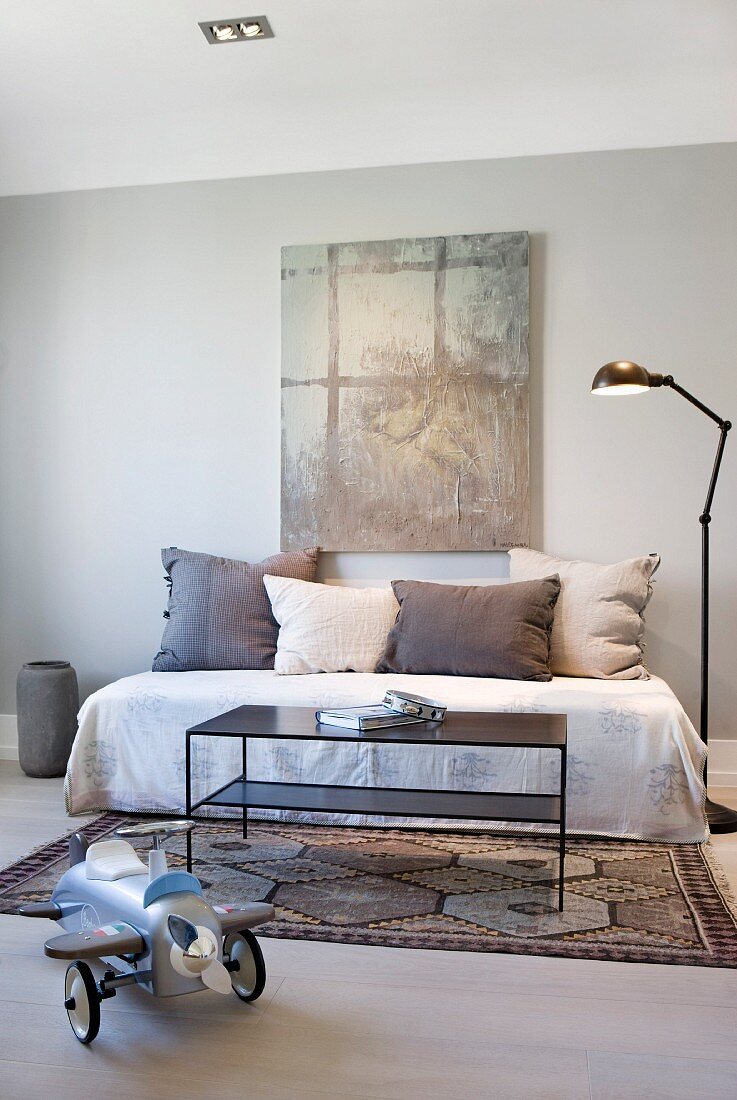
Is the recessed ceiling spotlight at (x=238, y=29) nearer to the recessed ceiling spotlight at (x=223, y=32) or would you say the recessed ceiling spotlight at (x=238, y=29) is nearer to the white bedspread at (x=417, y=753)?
the recessed ceiling spotlight at (x=223, y=32)

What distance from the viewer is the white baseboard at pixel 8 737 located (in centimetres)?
458

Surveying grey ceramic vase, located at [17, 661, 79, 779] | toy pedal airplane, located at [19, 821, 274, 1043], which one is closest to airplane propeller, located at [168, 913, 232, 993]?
toy pedal airplane, located at [19, 821, 274, 1043]

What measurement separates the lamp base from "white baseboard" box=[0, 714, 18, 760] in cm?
308

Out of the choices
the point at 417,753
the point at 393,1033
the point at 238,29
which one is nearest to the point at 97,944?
→ the point at 393,1033

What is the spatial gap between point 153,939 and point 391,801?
43.8 inches

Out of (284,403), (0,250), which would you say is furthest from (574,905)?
(0,250)

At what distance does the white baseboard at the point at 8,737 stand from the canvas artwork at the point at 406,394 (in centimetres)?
159

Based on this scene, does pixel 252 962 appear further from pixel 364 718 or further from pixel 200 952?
pixel 364 718

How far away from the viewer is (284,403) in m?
4.39

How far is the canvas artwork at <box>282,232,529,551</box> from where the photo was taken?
4203mm

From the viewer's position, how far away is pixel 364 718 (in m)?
2.84

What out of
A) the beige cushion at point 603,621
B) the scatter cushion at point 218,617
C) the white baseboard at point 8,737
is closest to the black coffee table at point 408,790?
the beige cushion at point 603,621

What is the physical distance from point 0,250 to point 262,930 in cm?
361

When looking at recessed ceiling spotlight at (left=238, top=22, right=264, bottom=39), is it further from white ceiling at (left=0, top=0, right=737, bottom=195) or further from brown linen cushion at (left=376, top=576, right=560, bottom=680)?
brown linen cushion at (left=376, top=576, right=560, bottom=680)
